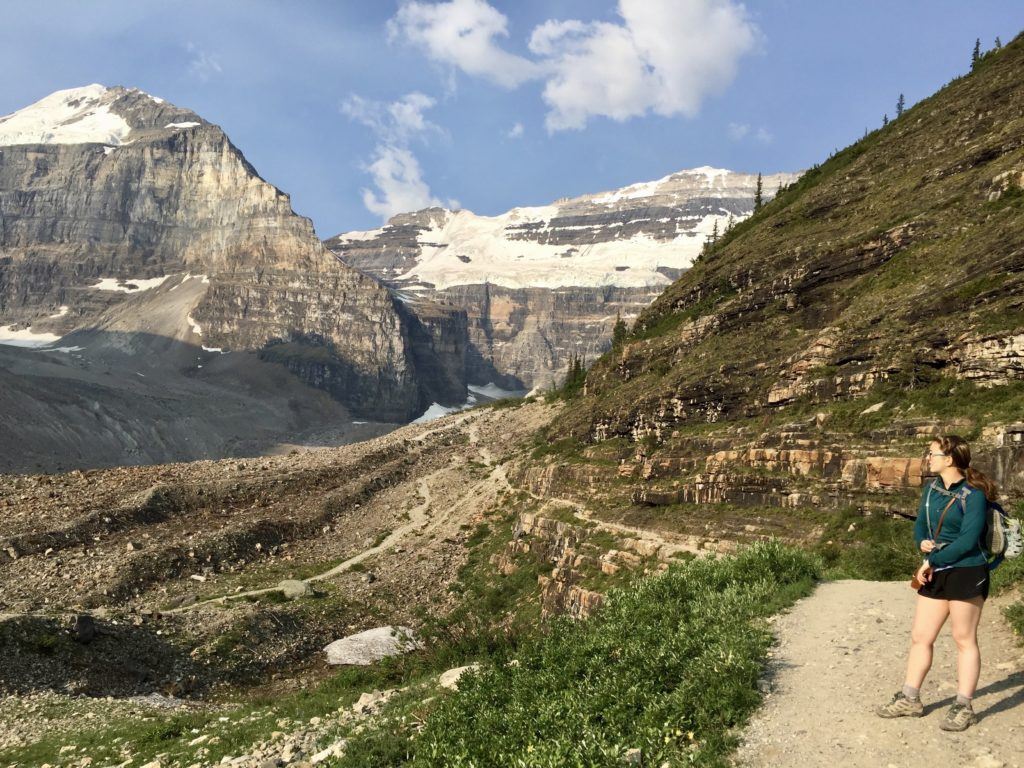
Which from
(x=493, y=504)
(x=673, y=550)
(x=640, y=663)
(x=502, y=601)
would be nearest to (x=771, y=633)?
(x=640, y=663)

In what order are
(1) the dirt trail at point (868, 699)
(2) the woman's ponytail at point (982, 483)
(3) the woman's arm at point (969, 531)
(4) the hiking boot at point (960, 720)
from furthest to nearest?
(2) the woman's ponytail at point (982, 483)
(3) the woman's arm at point (969, 531)
(4) the hiking boot at point (960, 720)
(1) the dirt trail at point (868, 699)

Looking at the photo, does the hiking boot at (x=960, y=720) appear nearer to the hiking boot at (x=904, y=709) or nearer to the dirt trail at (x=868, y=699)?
the dirt trail at (x=868, y=699)

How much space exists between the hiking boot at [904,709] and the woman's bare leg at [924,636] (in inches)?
6.6

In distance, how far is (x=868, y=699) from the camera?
791 cm

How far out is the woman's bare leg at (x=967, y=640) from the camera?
7078mm

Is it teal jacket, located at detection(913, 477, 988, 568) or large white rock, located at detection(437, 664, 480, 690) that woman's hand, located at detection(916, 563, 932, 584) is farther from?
large white rock, located at detection(437, 664, 480, 690)

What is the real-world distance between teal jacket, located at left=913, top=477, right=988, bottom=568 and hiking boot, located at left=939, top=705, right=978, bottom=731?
4.78ft

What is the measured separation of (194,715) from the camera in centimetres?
1933

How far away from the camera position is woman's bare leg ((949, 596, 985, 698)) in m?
7.08

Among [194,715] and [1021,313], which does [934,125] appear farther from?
[194,715]

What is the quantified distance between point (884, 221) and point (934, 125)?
54.0ft

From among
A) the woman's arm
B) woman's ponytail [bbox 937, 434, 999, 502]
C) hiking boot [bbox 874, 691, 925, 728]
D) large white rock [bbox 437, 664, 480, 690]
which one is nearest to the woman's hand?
the woman's arm

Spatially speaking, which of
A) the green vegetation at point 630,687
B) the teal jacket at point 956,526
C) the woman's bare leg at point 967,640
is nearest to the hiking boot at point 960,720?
the woman's bare leg at point 967,640

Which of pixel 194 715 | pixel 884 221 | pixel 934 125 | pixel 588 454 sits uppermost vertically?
pixel 934 125
